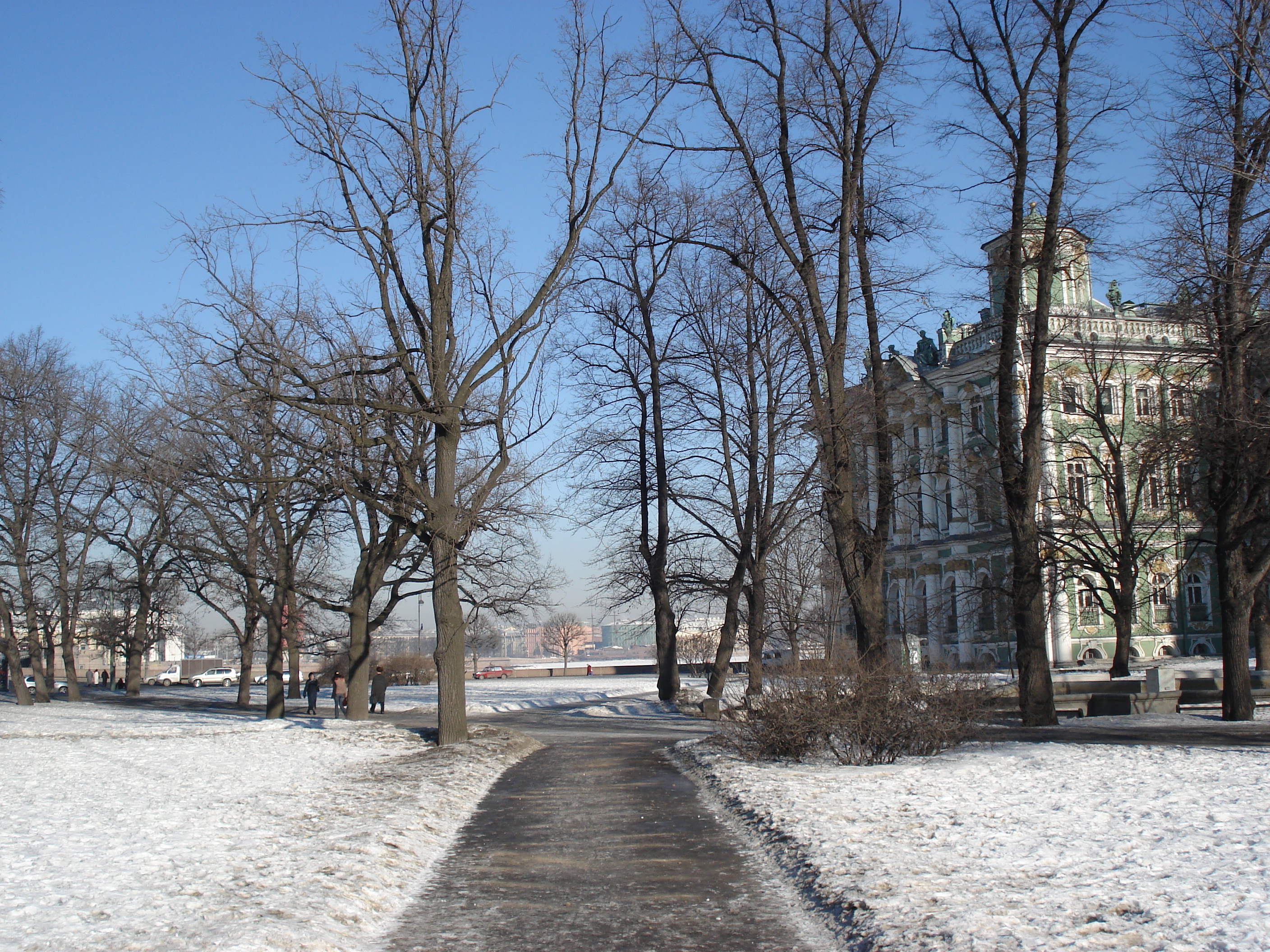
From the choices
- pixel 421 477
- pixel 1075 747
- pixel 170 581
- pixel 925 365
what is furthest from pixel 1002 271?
pixel 925 365

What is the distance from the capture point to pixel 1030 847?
7.22 metres

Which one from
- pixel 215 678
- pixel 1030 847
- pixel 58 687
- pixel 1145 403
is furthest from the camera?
pixel 215 678

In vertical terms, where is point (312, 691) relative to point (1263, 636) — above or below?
below

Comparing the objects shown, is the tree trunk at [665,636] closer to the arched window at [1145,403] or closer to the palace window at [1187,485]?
the palace window at [1187,485]

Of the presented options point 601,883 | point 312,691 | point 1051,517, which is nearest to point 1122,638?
point 1051,517

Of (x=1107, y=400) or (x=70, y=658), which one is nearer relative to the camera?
(x=1107, y=400)

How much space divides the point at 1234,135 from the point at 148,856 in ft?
54.2

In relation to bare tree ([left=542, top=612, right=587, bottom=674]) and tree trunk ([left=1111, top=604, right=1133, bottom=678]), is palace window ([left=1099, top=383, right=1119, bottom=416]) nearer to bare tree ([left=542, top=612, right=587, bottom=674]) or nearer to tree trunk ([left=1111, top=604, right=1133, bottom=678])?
tree trunk ([left=1111, top=604, right=1133, bottom=678])

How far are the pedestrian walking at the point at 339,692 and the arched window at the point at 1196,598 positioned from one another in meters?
35.4

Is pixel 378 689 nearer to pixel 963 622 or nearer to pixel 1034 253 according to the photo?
pixel 1034 253

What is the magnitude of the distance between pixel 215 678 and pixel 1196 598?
64.0 metres

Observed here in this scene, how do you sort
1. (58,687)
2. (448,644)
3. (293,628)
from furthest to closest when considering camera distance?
(58,687), (293,628), (448,644)

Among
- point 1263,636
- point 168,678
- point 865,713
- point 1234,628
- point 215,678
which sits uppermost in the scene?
point 1234,628

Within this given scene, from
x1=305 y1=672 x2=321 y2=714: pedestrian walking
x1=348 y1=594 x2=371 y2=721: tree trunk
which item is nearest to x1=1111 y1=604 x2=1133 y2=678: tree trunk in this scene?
x1=348 y1=594 x2=371 y2=721: tree trunk
